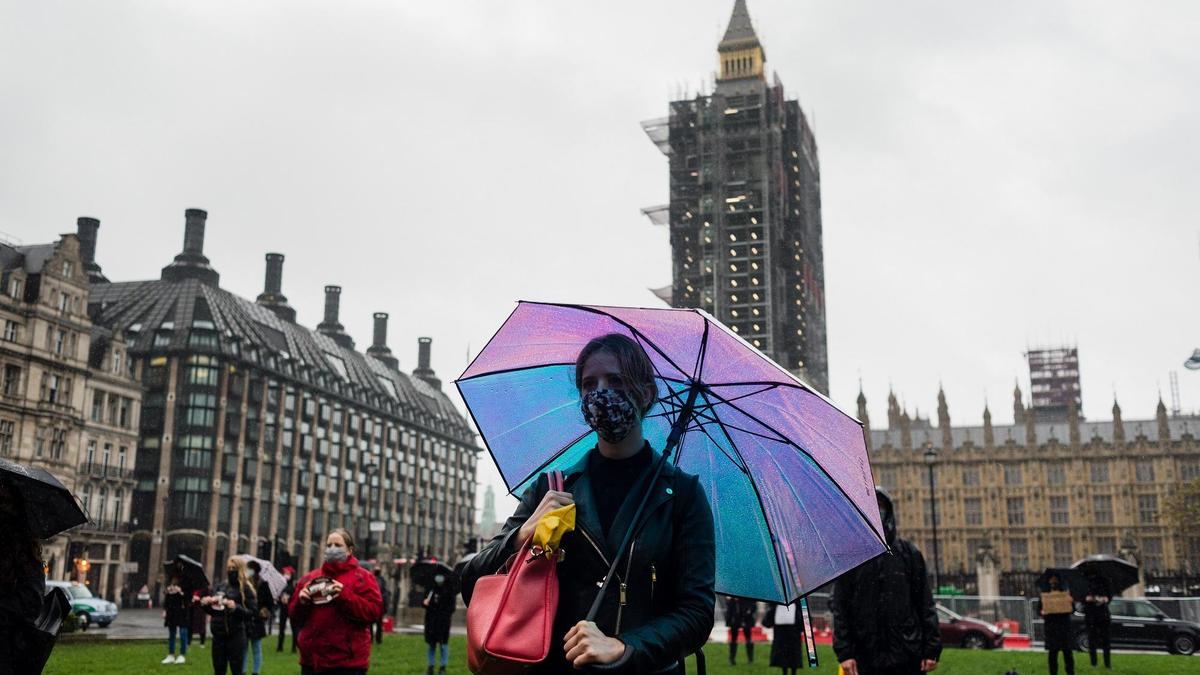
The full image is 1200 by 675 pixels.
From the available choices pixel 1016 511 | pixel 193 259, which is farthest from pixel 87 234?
pixel 1016 511

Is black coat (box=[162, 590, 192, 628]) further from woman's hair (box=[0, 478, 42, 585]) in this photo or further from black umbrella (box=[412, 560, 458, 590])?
woman's hair (box=[0, 478, 42, 585])

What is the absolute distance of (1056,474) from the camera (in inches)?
3748

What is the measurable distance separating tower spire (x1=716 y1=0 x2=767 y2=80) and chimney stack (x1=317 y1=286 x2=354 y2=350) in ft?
167

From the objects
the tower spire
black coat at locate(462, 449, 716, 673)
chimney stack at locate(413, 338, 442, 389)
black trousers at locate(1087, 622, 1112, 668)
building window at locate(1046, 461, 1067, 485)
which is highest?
the tower spire

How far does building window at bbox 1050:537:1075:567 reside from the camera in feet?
305

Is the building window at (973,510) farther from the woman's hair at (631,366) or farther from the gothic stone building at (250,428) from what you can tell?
the woman's hair at (631,366)

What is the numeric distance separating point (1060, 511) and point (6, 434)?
85.3 m

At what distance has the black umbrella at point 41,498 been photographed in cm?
441

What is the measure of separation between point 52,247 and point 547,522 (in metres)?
62.9

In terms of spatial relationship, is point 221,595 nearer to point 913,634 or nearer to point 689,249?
point 913,634

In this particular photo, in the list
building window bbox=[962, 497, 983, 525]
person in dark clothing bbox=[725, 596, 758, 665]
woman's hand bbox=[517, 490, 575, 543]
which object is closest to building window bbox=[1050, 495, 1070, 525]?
building window bbox=[962, 497, 983, 525]

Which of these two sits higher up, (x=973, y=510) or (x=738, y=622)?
(x=973, y=510)

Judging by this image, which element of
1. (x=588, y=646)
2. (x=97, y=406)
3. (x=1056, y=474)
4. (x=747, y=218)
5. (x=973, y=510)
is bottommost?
(x=588, y=646)

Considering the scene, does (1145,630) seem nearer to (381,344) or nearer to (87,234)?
→ (87,234)
